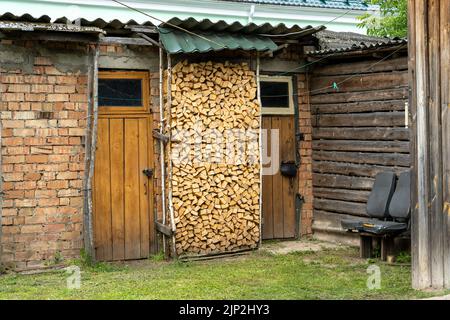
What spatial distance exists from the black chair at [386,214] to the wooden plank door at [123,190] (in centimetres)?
290

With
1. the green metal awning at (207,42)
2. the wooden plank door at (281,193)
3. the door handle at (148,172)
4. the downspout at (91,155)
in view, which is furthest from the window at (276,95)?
the downspout at (91,155)

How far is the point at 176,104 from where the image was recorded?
10.5 meters

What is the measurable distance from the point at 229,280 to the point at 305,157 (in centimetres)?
383

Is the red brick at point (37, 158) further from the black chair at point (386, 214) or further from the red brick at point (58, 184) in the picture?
the black chair at point (386, 214)

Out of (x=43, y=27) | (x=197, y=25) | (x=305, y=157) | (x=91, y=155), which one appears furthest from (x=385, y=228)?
(x=43, y=27)

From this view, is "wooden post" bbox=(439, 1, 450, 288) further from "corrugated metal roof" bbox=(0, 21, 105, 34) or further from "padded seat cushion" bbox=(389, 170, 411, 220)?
"corrugated metal roof" bbox=(0, 21, 105, 34)

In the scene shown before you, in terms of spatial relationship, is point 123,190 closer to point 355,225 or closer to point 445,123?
point 355,225

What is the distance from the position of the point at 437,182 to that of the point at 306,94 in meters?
4.61

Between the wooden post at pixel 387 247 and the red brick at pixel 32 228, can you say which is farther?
the wooden post at pixel 387 247

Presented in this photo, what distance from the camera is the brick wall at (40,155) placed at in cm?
970

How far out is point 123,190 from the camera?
10664mm

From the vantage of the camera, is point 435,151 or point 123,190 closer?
point 435,151

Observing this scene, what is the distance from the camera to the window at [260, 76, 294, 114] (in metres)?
11.9

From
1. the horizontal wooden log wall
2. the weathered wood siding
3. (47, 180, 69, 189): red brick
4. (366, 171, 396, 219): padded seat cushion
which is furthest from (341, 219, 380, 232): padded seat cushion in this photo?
(47, 180, 69, 189): red brick
